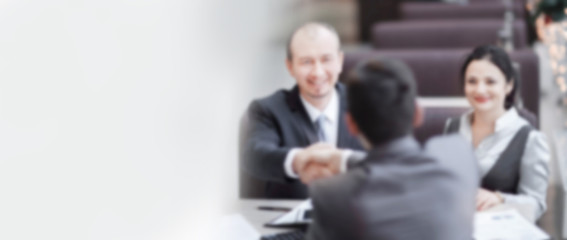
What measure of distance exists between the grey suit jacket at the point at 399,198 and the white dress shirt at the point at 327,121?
0.69 feet

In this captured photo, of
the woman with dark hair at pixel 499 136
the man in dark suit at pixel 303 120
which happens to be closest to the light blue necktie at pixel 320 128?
A: the man in dark suit at pixel 303 120

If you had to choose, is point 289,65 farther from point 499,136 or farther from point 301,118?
point 499,136

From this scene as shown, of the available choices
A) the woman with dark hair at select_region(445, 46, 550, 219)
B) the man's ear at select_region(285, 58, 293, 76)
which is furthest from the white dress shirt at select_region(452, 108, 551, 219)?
the man's ear at select_region(285, 58, 293, 76)

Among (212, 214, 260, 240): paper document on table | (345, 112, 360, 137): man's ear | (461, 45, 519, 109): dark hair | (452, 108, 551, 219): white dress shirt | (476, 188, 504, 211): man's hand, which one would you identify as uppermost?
(461, 45, 519, 109): dark hair

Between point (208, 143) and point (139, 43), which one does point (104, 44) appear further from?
point (208, 143)

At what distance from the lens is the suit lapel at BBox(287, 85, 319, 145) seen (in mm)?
1219

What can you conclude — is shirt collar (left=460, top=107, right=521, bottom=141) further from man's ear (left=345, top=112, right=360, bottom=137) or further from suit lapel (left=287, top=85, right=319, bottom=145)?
man's ear (left=345, top=112, right=360, bottom=137)

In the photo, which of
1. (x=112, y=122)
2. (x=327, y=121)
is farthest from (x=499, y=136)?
(x=112, y=122)

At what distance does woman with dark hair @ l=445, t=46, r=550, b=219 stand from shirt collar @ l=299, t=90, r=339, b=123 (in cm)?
23

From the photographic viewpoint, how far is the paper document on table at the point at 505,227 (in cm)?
134

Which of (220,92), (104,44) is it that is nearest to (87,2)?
(104,44)

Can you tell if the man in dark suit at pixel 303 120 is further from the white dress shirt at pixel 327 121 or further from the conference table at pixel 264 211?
the conference table at pixel 264 211

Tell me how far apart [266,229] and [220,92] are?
138 centimetres

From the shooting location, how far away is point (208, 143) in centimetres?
254
